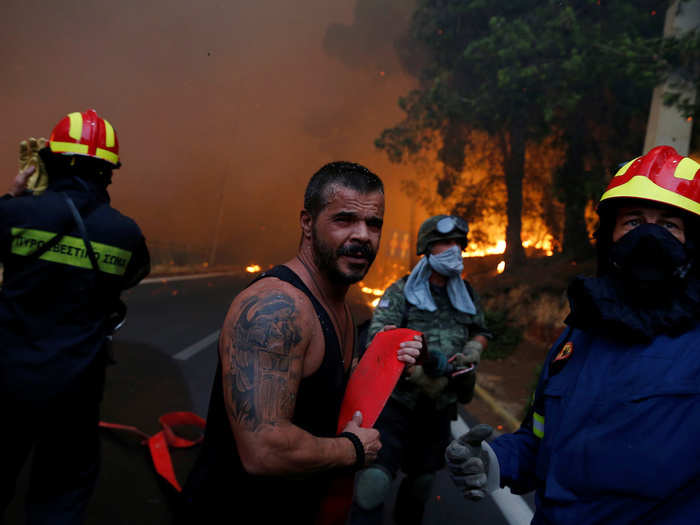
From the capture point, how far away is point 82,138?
248 centimetres

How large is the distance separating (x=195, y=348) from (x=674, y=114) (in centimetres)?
882

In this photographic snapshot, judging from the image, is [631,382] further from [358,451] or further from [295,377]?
[295,377]

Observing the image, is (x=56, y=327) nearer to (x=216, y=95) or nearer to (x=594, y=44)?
(x=594, y=44)

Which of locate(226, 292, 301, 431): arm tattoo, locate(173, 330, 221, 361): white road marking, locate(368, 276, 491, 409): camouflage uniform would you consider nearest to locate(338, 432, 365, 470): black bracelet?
locate(226, 292, 301, 431): arm tattoo

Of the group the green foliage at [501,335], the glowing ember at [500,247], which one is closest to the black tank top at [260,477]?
the green foliage at [501,335]

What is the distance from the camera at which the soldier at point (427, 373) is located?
2910 millimetres

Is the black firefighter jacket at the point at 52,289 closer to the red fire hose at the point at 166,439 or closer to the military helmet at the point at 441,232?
the red fire hose at the point at 166,439

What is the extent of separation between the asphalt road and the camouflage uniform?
48.9 inches

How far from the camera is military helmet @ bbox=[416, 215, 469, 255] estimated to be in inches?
140

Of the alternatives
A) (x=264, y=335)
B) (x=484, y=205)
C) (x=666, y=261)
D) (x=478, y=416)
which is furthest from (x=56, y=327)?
(x=484, y=205)

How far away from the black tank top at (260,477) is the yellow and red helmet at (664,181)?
122 cm

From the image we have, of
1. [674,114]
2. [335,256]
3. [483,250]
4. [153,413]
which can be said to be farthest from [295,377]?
[483,250]

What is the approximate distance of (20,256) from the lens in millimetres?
2123

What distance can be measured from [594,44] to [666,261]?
27.4 ft
